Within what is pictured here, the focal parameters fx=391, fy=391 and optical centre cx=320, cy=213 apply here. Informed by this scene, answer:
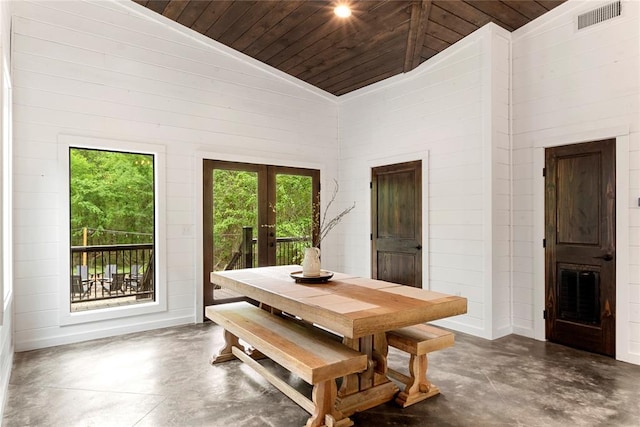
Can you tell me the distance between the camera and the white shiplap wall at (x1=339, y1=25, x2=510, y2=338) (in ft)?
13.9

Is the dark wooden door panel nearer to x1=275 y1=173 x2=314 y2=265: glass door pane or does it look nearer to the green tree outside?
x1=275 y1=173 x2=314 y2=265: glass door pane

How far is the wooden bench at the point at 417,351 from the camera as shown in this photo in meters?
2.71

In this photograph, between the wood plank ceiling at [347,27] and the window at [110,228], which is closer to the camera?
the wood plank ceiling at [347,27]

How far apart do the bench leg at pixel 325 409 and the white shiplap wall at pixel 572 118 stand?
9.17 ft

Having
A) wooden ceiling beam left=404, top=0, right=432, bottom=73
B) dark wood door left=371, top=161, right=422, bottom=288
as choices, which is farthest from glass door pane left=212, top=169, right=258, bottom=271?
wooden ceiling beam left=404, top=0, right=432, bottom=73

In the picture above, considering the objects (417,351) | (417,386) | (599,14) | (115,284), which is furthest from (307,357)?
(599,14)

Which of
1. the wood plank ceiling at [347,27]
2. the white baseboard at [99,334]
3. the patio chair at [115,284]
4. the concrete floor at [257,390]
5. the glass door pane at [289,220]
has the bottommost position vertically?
the concrete floor at [257,390]

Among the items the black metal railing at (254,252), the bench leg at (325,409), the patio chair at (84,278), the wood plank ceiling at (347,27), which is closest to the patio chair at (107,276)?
the patio chair at (84,278)

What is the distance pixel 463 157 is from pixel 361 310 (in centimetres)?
293

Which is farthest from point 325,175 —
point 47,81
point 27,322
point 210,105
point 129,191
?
point 27,322

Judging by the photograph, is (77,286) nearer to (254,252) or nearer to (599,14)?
(254,252)

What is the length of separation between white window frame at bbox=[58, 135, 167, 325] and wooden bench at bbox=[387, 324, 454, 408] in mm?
2981

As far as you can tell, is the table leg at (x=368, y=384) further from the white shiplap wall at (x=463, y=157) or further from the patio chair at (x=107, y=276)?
the patio chair at (x=107, y=276)

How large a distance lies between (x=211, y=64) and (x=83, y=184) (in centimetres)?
213
